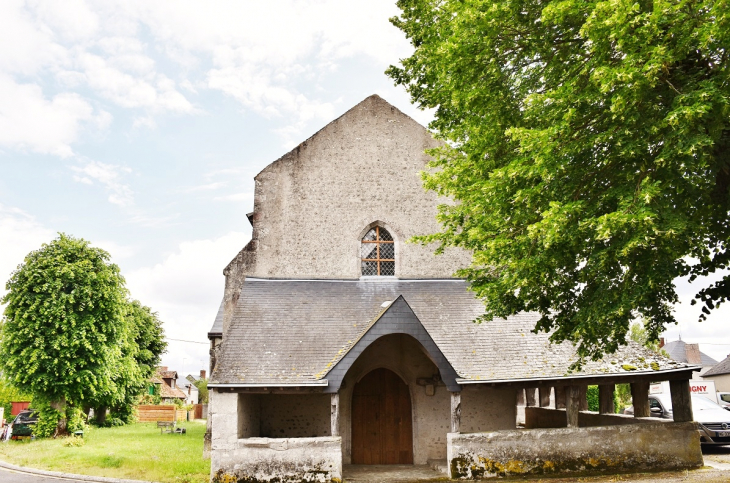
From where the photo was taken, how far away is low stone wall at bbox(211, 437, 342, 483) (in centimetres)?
1083

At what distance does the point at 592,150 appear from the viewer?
8.13m

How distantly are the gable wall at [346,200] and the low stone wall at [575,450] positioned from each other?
17.5 feet

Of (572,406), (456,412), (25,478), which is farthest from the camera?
(25,478)

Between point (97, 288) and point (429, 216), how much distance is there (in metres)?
14.5

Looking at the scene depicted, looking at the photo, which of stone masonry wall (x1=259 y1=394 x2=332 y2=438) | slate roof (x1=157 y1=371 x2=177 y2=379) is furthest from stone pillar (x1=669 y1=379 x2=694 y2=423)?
slate roof (x1=157 y1=371 x2=177 y2=379)

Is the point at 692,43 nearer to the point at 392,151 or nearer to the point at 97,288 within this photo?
the point at 392,151

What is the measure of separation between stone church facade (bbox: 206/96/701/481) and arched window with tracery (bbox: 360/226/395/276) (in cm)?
4

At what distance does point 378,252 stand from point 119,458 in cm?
884

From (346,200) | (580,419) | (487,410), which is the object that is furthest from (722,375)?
(346,200)

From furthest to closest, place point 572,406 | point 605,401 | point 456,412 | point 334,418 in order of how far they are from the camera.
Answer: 1. point 605,401
2. point 572,406
3. point 456,412
4. point 334,418

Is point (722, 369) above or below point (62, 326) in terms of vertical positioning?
below

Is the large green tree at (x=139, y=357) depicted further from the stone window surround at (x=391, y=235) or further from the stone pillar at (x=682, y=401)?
the stone pillar at (x=682, y=401)

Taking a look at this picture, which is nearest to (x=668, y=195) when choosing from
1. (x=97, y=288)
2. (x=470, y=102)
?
(x=470, y=102)

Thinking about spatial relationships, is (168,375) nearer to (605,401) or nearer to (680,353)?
(680,353)
